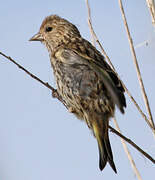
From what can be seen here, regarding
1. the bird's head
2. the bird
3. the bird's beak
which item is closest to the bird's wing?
the bird

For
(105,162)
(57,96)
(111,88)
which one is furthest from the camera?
(57,96)

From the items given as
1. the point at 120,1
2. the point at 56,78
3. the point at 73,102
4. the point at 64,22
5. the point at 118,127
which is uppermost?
the point at 64,22

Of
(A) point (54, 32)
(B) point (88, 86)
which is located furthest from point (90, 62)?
(A) point (54, 32)

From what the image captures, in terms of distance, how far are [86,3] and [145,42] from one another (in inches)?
18.5

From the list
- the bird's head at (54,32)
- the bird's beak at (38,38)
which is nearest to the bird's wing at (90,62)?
the bird's head at (54,32)

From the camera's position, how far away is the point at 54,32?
3.05 metres

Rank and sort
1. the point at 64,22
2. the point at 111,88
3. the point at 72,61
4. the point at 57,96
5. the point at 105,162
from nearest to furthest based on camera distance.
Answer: the point at 111,88
the point at 105,162
the point at 72,61
the point at 57,96
the point at 64,22

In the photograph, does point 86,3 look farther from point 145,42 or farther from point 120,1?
point 145,42

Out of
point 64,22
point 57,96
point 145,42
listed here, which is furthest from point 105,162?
point 64,22

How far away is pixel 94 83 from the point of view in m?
2.47

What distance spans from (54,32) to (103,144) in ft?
3.48

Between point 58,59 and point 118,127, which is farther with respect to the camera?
point 58,59

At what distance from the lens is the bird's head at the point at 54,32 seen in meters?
2.98

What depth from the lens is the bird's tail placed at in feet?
7.78
